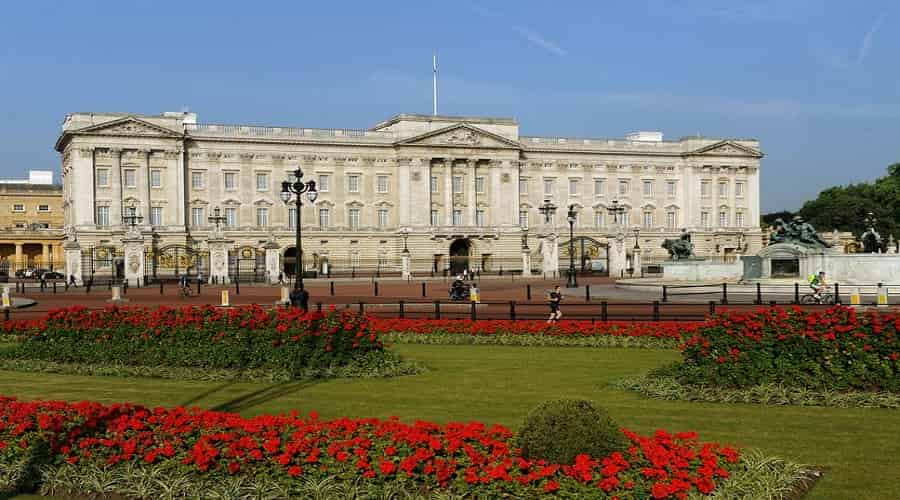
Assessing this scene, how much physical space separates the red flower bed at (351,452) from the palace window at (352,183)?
82707 mm

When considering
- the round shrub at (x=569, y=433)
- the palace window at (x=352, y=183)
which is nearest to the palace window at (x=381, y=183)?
the palace window at (x=352, y=183)

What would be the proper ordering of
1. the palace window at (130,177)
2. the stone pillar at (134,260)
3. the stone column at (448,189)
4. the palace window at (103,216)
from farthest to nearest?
the stone column at (448,189), the palace window at (130,177), the palace window at (103,216), the stone pillar at (134,260)

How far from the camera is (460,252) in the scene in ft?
320

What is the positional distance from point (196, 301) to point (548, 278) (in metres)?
36.6

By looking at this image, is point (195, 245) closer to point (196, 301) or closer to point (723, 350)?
point (196, 301)

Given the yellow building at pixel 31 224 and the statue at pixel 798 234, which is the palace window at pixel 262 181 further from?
the statue at pixel 798 234

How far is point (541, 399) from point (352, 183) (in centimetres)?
8044

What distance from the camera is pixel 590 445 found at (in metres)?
9.40

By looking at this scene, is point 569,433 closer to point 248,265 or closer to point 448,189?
point 248,265

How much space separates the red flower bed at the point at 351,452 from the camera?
9211 millimetres

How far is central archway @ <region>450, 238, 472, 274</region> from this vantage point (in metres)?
94.6

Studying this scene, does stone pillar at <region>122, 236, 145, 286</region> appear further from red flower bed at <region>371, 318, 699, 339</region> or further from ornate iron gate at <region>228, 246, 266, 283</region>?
red flower bed at <region>371, 318, 699, 339</region>

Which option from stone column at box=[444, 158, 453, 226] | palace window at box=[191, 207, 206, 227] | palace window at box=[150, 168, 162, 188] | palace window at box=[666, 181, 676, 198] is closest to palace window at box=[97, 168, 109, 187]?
palace window at box=[150, 168, 162, 188]

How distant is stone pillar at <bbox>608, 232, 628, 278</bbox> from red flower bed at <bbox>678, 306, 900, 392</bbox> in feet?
208
